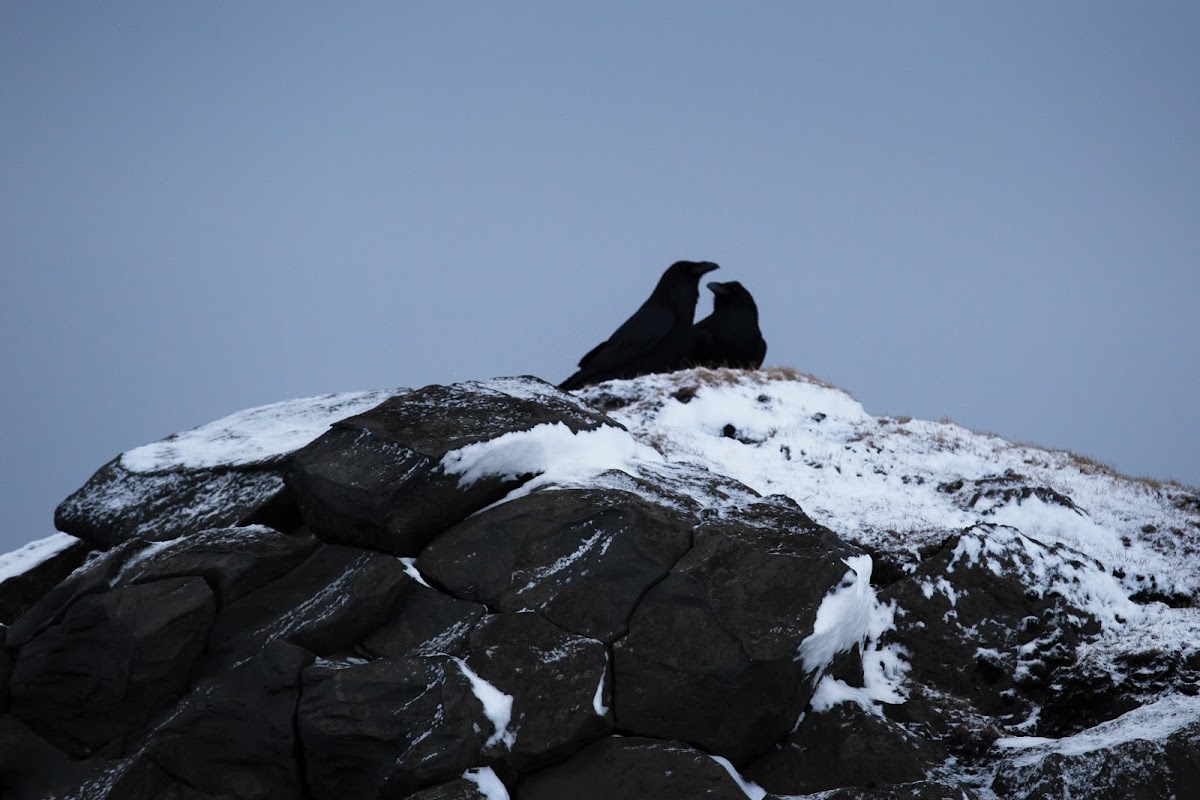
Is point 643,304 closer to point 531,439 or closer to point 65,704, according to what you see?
point 531,439

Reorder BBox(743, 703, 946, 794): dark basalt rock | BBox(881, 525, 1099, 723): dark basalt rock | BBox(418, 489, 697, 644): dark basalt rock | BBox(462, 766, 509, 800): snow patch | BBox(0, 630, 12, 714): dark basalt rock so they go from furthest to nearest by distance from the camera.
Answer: BBox(881, 525, 1099, 723): dark basalt rock
BBox(0, 630, 12, 714): dark basalt rock
BBox(418, 489, 697, 644): dark basalt rock
BBox(743, 703, 946, 794): dark basalt rock
BBox(462, 766, 509, 800): snow patch

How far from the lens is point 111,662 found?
6.79 meters

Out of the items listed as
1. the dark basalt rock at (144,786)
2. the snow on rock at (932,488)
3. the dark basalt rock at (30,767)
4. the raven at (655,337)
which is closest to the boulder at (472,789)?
the dark basalt rock at (144,786)

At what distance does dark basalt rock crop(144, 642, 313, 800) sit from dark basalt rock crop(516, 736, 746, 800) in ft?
5.01

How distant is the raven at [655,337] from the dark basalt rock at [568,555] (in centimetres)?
790

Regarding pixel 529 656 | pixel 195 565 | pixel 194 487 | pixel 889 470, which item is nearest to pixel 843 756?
pixel 529 656

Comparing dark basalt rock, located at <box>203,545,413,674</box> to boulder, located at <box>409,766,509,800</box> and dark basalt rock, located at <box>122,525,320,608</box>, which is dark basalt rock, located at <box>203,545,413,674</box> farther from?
Result: boulder, located at <box>409,766,509,800</box>

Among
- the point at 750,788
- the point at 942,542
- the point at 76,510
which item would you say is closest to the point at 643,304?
the point at 942,542

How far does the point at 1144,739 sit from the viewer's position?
245 inches

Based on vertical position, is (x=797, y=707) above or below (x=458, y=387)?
below

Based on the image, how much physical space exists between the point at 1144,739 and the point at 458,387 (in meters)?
5.38

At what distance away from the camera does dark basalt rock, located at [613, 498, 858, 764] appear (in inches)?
253

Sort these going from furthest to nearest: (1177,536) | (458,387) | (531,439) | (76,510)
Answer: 1. (1177,536)
2. (76,510)
3. (458,387)
4. (531,439)

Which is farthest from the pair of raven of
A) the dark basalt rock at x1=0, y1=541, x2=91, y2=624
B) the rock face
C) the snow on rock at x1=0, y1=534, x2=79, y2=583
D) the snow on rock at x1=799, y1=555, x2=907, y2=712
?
the snow on rock at x1=799, y1=555, x2=907, y2=712
